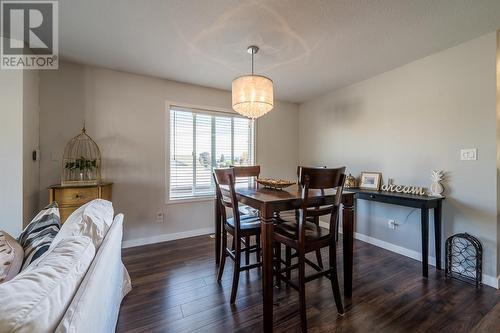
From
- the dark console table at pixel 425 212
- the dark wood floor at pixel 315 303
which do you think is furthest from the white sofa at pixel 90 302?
the dark console table at pixel 425 212

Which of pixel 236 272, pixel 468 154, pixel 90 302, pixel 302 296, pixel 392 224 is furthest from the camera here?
pixel 392 224

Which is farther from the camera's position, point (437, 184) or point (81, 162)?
point (81, 162)

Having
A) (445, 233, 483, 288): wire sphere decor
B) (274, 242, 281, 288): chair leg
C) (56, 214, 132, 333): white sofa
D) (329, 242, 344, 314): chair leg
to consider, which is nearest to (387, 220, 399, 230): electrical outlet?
(445, 233, 483, 288): wire sphere decor

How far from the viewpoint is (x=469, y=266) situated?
2.17 meters

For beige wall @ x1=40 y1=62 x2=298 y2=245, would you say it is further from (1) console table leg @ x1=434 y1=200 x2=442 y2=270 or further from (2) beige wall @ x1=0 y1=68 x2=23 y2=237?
(1) console table leg @ x1=434 y1=200 x2=442 y2=270

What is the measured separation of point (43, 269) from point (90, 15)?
2.04m

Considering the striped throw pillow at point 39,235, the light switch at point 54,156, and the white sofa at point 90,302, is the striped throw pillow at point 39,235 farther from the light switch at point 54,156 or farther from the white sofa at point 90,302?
the light switch at point 54,156

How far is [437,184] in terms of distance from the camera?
7.84 feet

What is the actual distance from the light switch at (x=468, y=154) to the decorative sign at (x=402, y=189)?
0.51 meters

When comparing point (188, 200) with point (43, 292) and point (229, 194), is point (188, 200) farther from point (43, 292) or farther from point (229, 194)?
point (43, 292)

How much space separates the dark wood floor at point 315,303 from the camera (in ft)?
5.13

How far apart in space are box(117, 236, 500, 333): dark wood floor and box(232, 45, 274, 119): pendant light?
1714 millimetres

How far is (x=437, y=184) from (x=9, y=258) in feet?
11.2

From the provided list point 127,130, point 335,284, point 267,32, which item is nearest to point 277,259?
point 335,284
